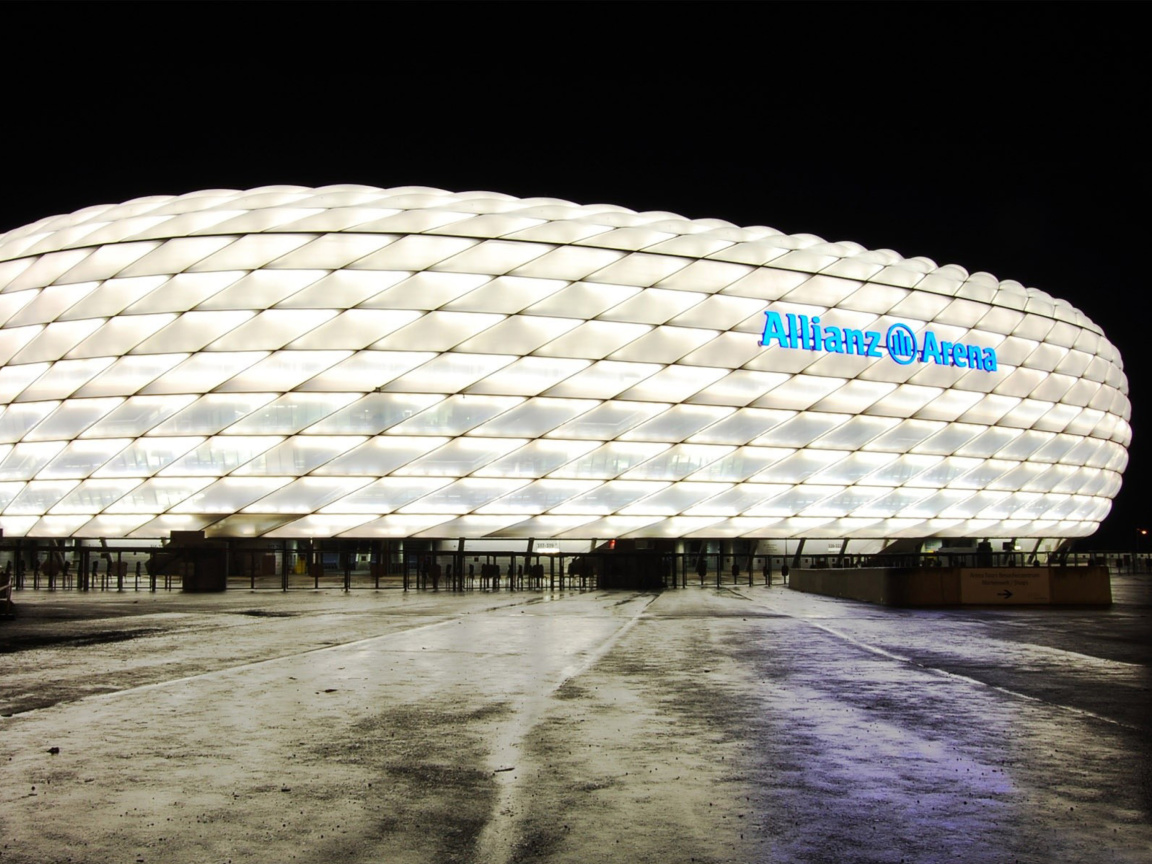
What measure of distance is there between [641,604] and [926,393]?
22.6 m

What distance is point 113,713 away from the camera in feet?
20.7

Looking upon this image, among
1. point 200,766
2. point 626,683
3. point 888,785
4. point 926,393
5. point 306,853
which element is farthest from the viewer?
point 926,393

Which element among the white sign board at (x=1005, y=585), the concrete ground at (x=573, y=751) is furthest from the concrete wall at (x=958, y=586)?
the concrete ground at (x=573, y=751)

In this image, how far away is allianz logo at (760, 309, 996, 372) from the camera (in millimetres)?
34844

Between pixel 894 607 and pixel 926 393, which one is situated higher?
pixel 926 393

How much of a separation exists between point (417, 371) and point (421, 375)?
A: 0.18 metres

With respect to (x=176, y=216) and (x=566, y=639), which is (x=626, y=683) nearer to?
(x=566, y=639)

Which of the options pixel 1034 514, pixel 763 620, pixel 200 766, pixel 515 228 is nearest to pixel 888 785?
pixel 200 766

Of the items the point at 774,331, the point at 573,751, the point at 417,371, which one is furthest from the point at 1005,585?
the point at 417,371

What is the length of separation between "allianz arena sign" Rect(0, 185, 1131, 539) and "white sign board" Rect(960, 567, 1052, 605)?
15159 mm

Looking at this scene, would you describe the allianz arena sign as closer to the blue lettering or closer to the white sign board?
the blue lettering

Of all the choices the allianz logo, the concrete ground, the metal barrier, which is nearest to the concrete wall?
the metal barrier

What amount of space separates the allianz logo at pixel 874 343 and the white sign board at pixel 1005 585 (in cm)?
1633

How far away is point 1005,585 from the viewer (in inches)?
761
